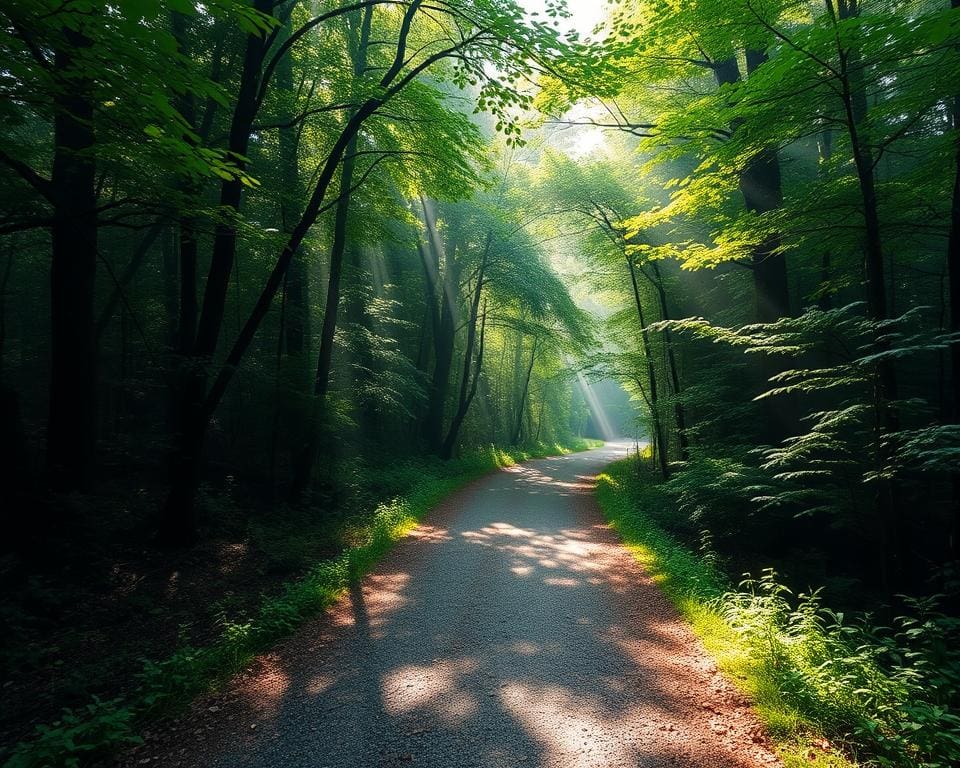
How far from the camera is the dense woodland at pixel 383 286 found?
14.5 ft

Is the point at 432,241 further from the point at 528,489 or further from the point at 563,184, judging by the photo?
the point at 528,489

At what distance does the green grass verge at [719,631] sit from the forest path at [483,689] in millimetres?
135

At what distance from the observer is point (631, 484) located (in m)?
13.4

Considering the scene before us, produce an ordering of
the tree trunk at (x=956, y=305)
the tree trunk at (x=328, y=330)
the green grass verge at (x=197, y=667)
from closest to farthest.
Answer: the green grass verge at (x=197, y=667)
the tree trunk at (x=956, y=305)
the tree trunk at (x=328, y=330)

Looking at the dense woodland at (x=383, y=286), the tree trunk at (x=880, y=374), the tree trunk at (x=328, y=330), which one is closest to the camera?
the dense woodland at (x=383, y=286)

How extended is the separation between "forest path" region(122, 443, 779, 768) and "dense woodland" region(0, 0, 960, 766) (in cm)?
128

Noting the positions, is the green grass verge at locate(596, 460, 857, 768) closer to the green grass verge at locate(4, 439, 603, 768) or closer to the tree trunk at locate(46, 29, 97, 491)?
the green grass verge at locate(4, 439, 603, 768)

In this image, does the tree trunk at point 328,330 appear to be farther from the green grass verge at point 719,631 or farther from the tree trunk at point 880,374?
the tree trunk at point 880,374

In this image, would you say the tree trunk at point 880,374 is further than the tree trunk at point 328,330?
No

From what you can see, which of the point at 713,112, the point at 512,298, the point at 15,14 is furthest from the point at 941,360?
the point at 15,14

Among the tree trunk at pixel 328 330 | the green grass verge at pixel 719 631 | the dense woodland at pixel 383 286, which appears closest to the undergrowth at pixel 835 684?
the green grass verge at pixel 719 631

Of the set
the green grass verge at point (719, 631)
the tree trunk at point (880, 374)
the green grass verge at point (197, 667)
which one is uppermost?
the tree trunk at point (880, 374)

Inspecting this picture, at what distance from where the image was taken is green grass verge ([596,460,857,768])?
286cm

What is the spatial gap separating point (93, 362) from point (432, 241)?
12.1 metres
